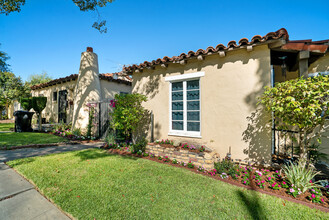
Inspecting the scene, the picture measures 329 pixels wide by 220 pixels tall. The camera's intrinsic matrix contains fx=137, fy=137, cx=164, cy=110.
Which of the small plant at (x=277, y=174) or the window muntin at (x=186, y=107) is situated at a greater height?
the window muntin at (x=186, y=107)

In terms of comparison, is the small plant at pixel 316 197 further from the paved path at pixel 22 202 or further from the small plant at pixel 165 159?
the paved path at pixel 22 202

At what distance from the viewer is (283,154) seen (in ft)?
17.8

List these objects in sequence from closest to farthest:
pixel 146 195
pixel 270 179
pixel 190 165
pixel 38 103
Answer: pixel 146 195, pixel 270 179, pixel 190 165, pixel 38 103

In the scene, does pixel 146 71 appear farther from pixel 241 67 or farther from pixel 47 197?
pixel 47 197

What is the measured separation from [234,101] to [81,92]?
944cm

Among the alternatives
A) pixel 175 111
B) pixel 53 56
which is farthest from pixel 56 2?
pixel 175 111

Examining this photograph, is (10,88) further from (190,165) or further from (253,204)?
(253,204)

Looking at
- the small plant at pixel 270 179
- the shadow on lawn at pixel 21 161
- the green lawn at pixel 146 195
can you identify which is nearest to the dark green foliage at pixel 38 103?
the shadow on lawn at pixel 21 161

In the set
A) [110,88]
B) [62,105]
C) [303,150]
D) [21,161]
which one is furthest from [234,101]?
[62,105]

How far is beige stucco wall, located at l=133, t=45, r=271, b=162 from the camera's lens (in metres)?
4.28

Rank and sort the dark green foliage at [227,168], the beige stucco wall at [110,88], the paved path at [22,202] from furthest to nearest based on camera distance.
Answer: the beige stucco wall at [110,88], the dark green foliage at [227,168], the paved path at [22,202]

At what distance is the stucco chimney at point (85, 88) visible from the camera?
30.4 ft

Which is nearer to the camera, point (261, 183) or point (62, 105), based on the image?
point (261, 183)

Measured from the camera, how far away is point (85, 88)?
30.7ft
